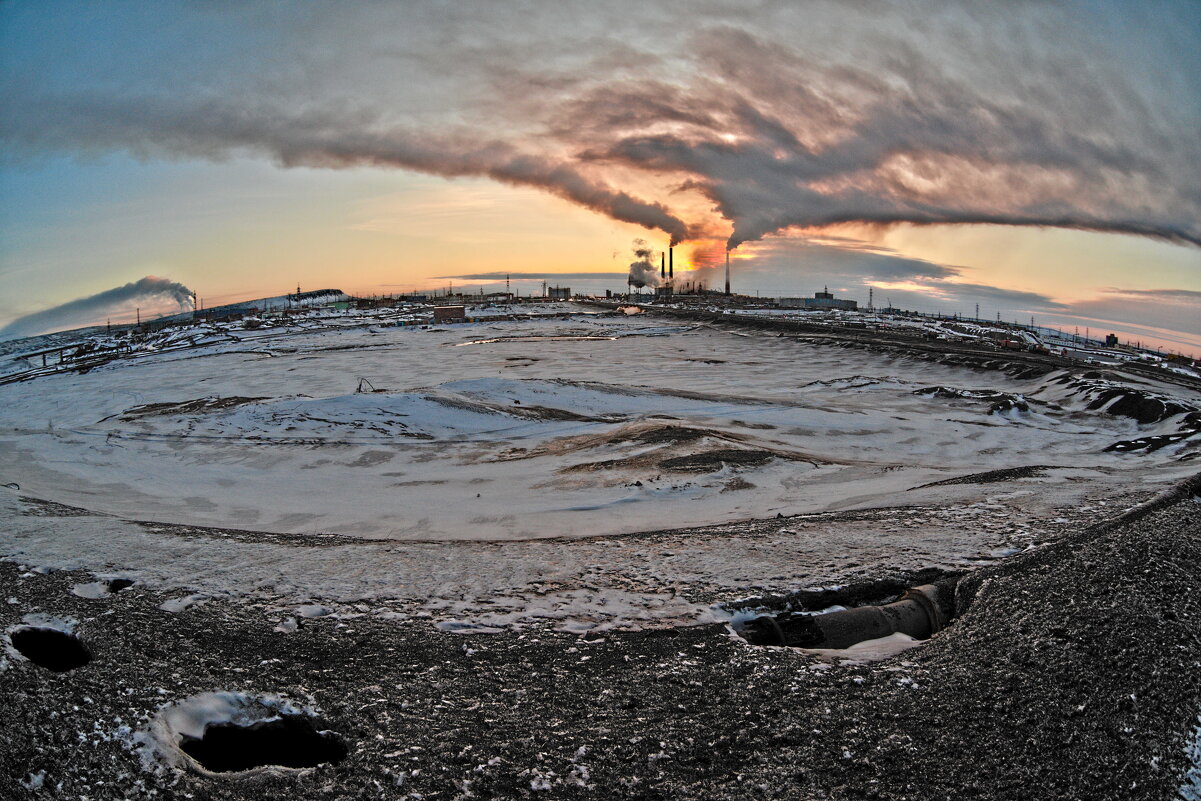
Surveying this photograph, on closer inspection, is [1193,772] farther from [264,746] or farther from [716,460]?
[716,460]

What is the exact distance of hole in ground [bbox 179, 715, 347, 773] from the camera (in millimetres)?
5535

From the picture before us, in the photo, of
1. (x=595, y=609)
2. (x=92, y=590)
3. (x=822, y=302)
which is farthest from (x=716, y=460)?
(x=822, y=302)

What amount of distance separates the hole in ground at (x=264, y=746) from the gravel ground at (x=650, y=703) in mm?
168

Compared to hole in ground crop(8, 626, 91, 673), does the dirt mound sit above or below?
above

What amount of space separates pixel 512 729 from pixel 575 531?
5.91m

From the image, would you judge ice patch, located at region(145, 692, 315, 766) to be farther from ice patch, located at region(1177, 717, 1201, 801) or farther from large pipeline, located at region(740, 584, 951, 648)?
ice patch, located at region(1177, 717, 1201, 801)

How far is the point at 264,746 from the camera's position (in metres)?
5.76

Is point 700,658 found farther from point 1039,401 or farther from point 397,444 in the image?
point 1039,401

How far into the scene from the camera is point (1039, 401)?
82.1 ft

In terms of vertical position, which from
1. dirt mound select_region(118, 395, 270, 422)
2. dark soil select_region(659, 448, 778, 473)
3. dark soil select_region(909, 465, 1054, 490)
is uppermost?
dirt mound select_region(118, 395, 270, 422)

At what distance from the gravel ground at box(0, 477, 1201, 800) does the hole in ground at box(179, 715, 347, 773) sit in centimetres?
17

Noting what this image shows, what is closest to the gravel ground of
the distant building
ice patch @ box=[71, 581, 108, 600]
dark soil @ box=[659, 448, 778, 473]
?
ice patch @ box=[71, 581, 108, 600]

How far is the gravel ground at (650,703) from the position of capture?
5.11 meters

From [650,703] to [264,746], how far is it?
3.16 metres
